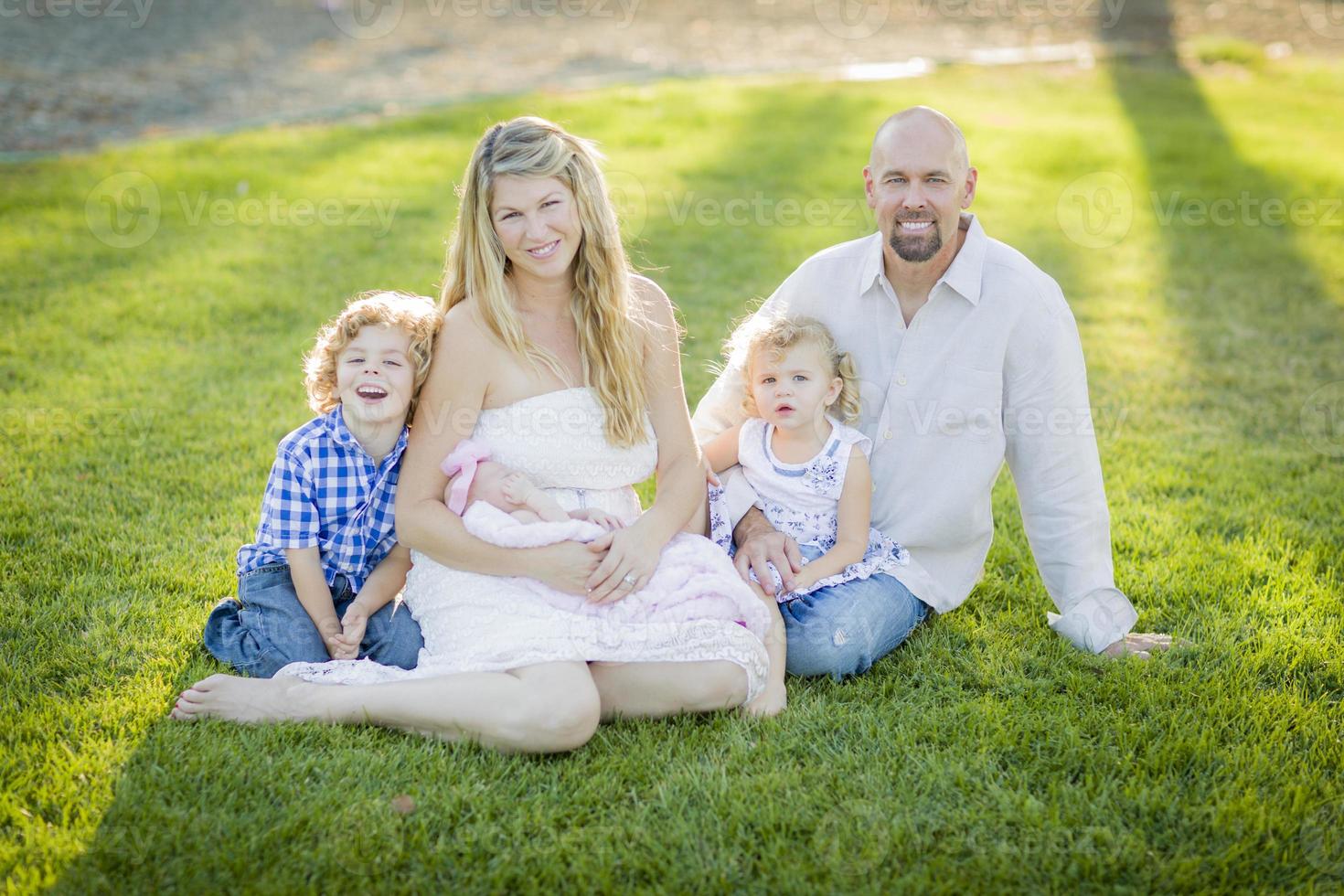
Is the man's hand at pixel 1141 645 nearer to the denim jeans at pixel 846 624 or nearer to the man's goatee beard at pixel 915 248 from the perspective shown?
the denim jeans at pixel 846 624

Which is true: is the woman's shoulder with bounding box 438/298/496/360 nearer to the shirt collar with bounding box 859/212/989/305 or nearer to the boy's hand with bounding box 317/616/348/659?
the boy's hand with bounding box 317/616/348/659

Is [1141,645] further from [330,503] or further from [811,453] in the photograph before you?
[330,503]

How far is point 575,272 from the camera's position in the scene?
2.99 metres

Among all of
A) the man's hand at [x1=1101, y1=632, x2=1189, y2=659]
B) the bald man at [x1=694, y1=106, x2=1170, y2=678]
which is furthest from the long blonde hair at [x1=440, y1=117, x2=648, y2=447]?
the man's hand at [x1=1101, y1=632, x2=1189, y2=659]

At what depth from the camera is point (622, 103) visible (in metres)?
9.88

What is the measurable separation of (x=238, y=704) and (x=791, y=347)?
1.76 meters

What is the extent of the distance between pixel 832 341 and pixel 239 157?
20.5ft

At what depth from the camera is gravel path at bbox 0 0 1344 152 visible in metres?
9.73

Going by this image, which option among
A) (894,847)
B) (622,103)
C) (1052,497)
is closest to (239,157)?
(622,103)

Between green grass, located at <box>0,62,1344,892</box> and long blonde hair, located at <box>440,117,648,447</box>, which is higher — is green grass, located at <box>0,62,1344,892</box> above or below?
below

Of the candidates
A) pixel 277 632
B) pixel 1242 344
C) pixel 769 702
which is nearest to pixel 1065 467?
pixel 769 702

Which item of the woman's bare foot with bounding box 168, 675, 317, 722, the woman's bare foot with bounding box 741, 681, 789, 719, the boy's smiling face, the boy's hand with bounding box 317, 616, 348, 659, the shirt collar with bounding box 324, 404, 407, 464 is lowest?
the woman's bare foot with bounding box 741, 681, 789, 719

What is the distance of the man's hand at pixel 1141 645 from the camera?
3.08 metres

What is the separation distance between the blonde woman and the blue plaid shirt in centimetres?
19
